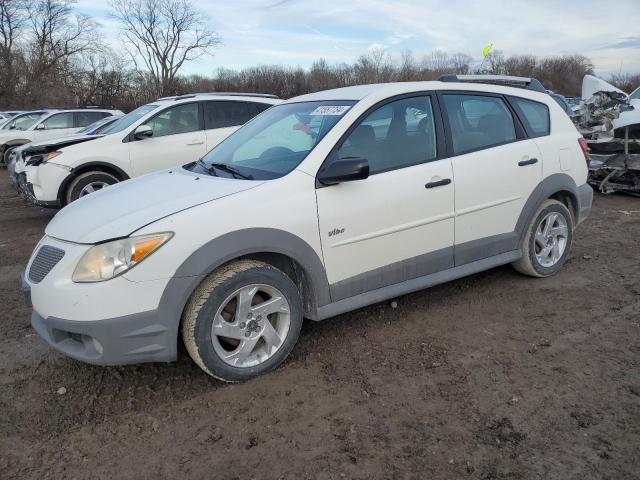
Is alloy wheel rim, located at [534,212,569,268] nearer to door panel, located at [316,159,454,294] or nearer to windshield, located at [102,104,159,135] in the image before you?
door panel, located at [316,159,454,294]

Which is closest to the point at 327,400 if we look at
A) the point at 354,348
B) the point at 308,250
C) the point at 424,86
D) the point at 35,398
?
the point at 354,348

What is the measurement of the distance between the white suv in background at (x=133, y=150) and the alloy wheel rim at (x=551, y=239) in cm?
523

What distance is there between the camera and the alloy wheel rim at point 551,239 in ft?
15.4

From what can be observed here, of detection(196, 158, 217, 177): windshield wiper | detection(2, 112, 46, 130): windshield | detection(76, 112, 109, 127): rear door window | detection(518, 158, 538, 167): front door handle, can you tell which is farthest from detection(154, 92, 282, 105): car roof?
detection(2, 112, 46, 130): windshield

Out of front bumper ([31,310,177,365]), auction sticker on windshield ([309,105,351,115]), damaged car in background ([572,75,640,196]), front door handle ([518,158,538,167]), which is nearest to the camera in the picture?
front bumper ([31,310,177,365])

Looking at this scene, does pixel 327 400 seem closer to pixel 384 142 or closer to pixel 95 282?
pixel 95 282

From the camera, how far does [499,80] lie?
193 inches

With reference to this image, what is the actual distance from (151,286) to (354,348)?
4.88 feet

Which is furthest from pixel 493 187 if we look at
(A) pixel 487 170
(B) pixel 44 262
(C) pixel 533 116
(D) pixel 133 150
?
(D) pixel 133 150

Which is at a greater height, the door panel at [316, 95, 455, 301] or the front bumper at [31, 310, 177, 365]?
the door panel at [316, 95, 455, 301]

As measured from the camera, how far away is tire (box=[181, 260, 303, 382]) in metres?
3.00

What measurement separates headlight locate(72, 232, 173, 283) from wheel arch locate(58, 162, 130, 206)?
213 inches

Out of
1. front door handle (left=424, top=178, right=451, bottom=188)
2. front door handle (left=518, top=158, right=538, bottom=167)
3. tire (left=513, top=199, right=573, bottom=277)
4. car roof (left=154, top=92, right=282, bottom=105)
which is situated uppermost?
car roof (left=154, top=92, right=282, bottom=105)

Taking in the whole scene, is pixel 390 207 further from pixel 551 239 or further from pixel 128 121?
pixel 128 121
